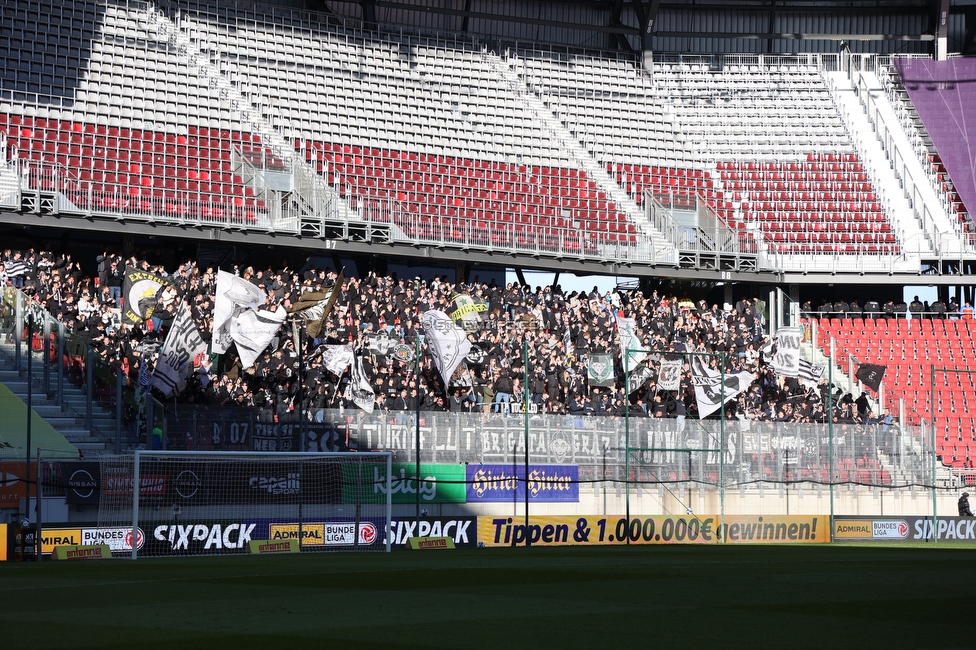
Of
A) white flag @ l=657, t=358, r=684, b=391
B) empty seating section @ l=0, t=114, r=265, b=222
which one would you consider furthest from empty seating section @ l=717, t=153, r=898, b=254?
empty seating section @ l=0, t=114, r=265, b=222

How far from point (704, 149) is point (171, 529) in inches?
1058

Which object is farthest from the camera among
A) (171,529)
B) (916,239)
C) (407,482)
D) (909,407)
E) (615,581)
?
(916,239)

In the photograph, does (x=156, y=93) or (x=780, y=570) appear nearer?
(x=780, y=570)

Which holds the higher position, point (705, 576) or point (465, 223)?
point (465, 223)

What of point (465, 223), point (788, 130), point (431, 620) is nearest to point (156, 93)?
point (465, 223)

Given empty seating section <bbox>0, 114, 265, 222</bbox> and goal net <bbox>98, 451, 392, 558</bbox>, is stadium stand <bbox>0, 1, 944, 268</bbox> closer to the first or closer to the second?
empty seating section <bbox>0, 114, 265, 222</bbox>

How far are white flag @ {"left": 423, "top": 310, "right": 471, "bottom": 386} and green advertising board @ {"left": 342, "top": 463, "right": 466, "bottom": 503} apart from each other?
2.76 m

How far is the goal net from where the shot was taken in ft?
67.6

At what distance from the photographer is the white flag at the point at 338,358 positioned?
24906 millimetres

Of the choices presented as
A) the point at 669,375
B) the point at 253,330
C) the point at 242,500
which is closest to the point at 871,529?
the point at 669,375

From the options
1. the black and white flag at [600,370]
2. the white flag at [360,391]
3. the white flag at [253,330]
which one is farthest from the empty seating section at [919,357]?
the white flag at [253,330]

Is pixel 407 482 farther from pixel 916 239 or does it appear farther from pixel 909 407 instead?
pixel 916 239

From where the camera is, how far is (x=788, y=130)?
141 feet

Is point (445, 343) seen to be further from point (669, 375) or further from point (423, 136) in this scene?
point (423, 136)
